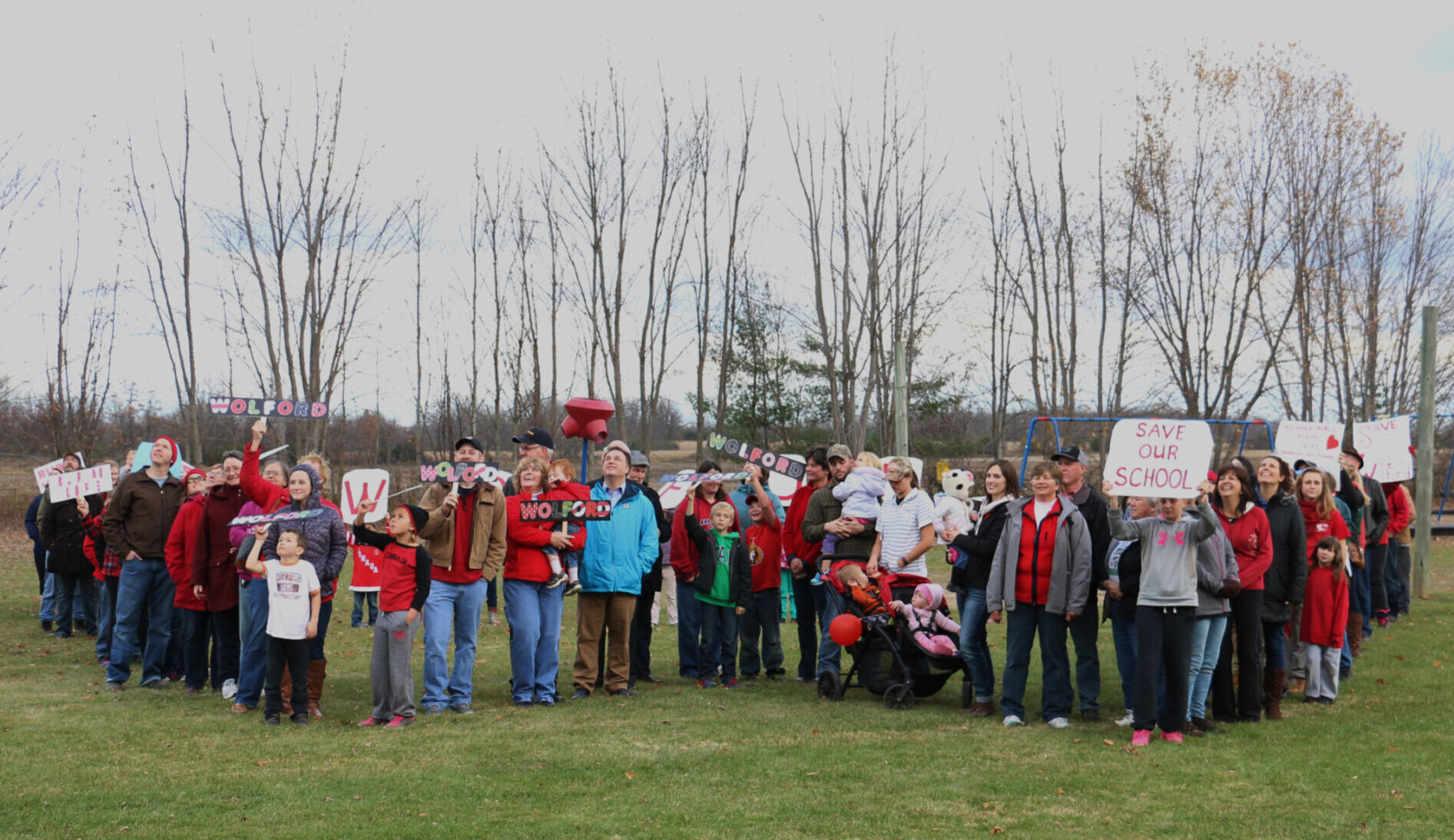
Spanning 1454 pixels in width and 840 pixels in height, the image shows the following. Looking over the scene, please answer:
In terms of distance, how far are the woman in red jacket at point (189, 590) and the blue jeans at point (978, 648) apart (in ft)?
19.0

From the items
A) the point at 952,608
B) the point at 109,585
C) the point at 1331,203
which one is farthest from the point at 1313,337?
the point at 109,585

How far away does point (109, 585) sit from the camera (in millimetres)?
10188

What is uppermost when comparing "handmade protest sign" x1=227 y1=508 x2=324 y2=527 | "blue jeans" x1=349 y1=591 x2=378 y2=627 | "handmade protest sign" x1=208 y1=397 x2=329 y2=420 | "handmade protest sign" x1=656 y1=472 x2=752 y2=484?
"handmade protest sign" x1=208 y1=397 x2=329 y2=420

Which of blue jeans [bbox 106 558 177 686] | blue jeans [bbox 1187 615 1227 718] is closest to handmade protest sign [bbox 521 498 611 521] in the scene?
blue jeans [bbox 106 558 177 686]

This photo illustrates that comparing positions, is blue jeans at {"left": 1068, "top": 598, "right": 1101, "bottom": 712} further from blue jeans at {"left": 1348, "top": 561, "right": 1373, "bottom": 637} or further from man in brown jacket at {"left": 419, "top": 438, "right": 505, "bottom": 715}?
man in brown jacket at {"left": 419, "top": 438, "right": 505, "bottom": 715}

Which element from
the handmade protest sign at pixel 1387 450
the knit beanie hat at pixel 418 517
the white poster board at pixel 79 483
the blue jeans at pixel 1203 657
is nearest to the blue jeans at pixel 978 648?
the blue jeans at pixel 1203 657

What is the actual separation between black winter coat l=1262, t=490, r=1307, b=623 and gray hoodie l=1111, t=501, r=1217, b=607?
116cm

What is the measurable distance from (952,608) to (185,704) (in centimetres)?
961

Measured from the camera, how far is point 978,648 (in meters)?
8.03

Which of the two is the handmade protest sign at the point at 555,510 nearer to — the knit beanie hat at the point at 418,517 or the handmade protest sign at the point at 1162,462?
the knit beanie hat at the point at 418,517

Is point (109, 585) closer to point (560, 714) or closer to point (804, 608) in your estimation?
point (560, 714)

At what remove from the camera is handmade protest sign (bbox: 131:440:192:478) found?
9781 mm

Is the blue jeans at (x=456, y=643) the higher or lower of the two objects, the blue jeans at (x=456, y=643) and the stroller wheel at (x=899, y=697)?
the higher

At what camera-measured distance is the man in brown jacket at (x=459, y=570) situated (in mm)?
7773
